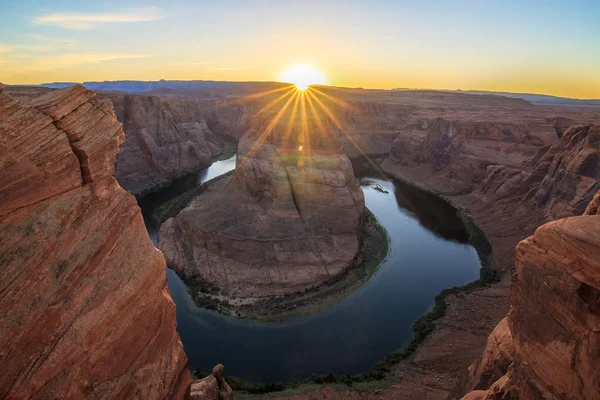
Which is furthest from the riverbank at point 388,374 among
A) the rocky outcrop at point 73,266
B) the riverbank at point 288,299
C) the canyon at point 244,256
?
the rocky outcrop at point 73,266

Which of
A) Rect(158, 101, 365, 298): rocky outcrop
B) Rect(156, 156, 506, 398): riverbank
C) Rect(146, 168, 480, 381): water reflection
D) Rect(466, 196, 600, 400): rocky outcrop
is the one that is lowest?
Rect(146, 168, 480, 381): water reflection

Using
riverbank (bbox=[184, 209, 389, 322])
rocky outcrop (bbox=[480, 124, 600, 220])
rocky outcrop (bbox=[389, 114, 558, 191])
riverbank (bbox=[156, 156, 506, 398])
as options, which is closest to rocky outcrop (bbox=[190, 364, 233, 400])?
riverbank (bbox=[156, 156, 506, 398])

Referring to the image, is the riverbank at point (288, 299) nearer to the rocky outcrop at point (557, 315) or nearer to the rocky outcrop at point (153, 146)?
the rocky outcrop at point (557, 315)

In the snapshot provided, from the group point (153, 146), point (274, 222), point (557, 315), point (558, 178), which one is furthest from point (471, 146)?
point (557, 315)

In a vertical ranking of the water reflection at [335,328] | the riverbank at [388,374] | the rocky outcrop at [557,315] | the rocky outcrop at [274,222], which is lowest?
the water reflection at [335,328]

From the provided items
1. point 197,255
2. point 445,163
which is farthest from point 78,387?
point 445,163

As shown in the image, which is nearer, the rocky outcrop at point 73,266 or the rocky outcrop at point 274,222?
the rocky outcrop at point 73,266

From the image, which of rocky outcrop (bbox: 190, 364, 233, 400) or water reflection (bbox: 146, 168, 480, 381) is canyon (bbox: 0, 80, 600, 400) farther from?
water reflection (bbox: 146, 168, 480, 381)
